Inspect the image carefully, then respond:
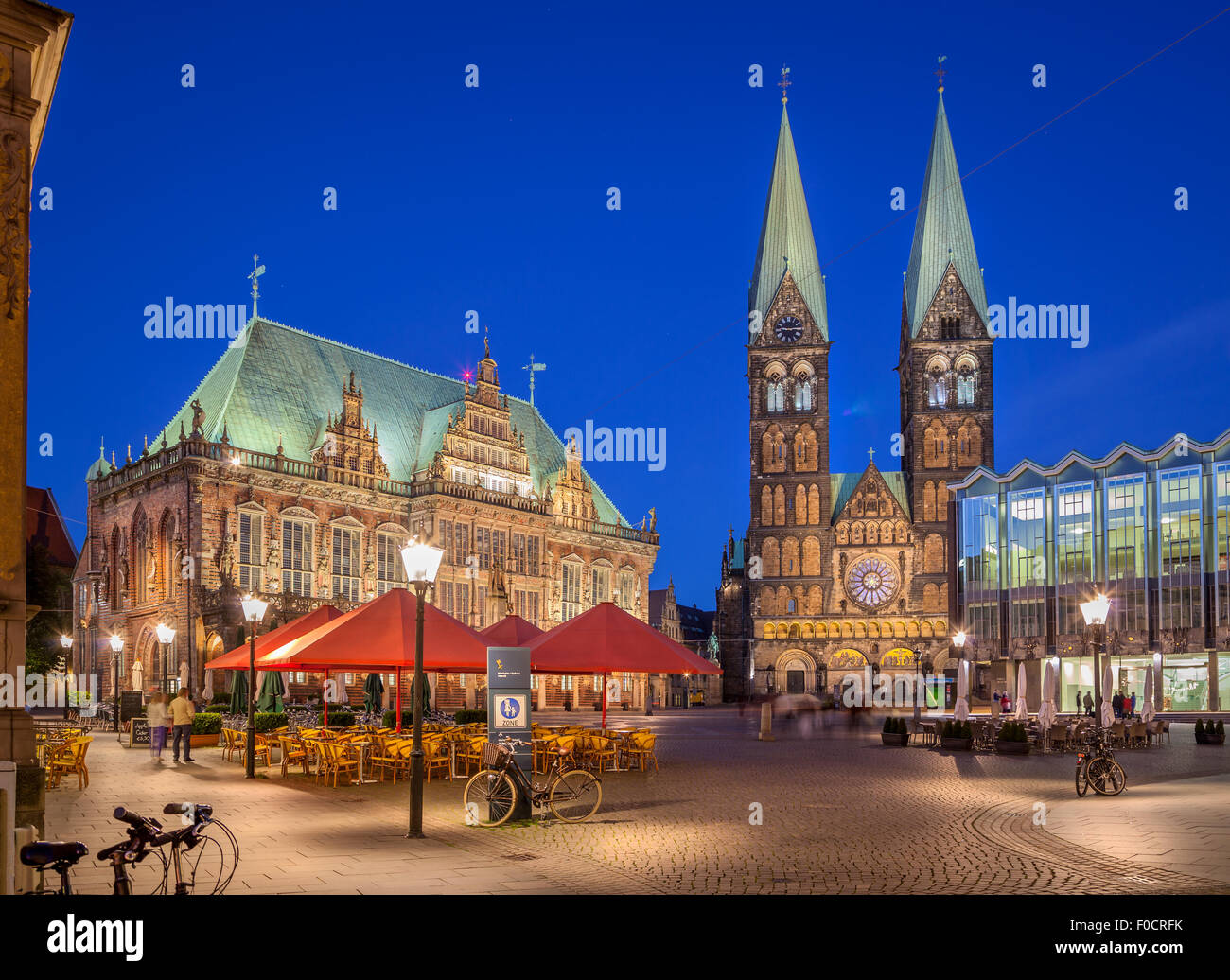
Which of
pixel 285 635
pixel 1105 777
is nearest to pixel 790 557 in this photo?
pixel 285 635

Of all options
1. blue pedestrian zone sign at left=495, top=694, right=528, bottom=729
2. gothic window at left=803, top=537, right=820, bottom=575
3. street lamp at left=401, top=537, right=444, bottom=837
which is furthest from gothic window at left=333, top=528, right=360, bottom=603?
gothic window at left=803, top=537, right=820, bottom=575

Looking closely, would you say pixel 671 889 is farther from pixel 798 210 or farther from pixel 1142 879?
pixel 798 210

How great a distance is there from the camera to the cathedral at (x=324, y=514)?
4938 centimetres

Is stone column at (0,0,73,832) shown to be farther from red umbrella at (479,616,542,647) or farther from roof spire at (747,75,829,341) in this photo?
roof spire at (747,75,829,341)

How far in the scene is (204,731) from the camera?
→ 31.0 metres

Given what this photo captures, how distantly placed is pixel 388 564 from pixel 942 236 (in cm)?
5753

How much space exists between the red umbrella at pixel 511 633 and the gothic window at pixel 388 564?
3360cm

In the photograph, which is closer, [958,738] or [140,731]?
[958,738]

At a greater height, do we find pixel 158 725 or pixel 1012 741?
pixel 158 725

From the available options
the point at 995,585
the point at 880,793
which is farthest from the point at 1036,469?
the point at 880,793

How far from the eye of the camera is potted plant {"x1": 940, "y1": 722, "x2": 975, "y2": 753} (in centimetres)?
2911

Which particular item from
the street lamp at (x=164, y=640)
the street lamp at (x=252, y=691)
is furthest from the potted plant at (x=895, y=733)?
the street lamp at (x=164, y=640)

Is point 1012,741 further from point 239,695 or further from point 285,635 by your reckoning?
point 239,695

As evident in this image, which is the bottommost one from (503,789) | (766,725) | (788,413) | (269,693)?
(766,725)
